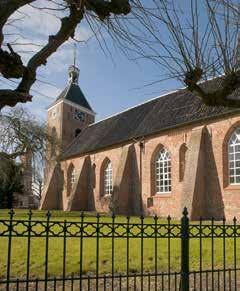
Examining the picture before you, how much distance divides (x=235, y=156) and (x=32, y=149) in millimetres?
15644

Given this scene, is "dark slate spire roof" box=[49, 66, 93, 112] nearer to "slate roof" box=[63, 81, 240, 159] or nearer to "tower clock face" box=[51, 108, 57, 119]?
"tower clock face" box=[51, 108, 57, 119]

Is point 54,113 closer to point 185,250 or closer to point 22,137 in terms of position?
point 22,137

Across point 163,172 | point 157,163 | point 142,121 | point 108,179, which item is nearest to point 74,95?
point 108,179

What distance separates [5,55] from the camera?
13.7ft

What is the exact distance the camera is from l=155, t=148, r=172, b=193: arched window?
26953 millimetres

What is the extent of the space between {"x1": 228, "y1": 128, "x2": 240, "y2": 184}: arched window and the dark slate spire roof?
2812 cm

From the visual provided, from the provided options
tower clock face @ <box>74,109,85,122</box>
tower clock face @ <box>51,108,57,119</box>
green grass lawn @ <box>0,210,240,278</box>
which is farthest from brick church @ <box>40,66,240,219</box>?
green grass lawn @ <box>0,210,240,278</box>

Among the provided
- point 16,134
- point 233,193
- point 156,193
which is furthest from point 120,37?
point 16,134

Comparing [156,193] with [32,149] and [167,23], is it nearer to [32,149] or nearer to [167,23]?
[32,149]

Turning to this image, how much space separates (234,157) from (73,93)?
29804 millimetres

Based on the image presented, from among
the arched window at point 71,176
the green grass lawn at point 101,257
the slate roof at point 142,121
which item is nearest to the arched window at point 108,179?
the slate roof at point 142,121

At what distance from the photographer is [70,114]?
47281 millimetres

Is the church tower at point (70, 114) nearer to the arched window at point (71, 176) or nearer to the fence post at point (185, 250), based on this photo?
the arched window at point (71, 176)

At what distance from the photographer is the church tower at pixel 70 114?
1839 inches
